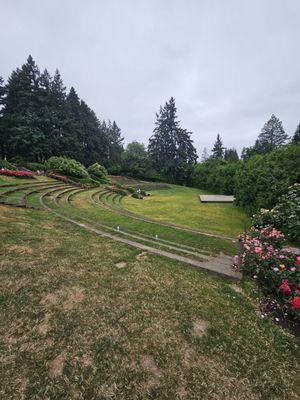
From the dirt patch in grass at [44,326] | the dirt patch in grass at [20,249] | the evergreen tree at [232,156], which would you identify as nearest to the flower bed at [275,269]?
the dirt patch in grass at [44,326]

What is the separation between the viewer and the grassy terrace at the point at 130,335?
200 cm

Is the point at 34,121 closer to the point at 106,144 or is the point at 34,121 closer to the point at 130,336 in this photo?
the point at 106,144

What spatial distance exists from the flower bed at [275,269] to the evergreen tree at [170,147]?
39.6m

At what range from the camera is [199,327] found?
9.18 feet

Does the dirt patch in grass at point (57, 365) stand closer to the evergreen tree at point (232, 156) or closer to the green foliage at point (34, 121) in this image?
the green foliage at point (34, 121)

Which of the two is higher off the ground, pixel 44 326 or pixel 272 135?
pixel 272 135

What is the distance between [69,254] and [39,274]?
3.19 ft

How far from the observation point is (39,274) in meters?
3.54

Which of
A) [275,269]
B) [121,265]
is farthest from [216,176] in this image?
[121,265]

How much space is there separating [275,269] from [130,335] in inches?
111

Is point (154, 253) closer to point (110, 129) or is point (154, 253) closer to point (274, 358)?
point (274, 358)

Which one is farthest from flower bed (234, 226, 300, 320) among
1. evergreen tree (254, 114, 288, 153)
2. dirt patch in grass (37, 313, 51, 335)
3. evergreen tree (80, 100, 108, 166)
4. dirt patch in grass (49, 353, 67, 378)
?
evergreen tree (254, 114, 288, 153)

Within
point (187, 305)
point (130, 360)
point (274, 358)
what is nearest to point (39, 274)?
point (130, 360)

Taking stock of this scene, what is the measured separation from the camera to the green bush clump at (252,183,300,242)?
582 cm
